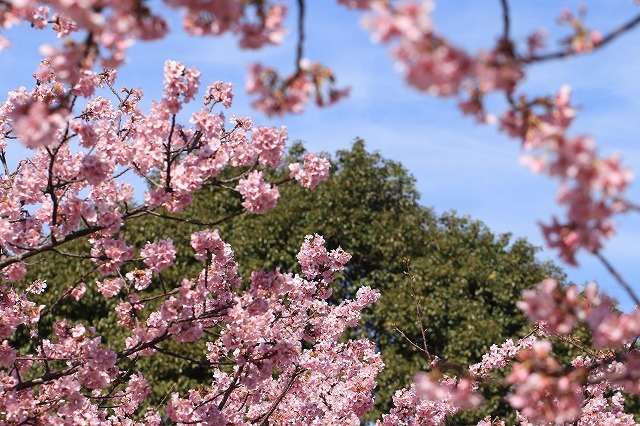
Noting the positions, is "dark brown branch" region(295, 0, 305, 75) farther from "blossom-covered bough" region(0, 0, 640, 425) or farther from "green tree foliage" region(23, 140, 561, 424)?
"green tree foliage" region(23, 140, 561, 424)

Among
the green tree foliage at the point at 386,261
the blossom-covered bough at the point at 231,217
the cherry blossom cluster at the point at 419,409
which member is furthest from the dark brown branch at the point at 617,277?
the green tree foliage at the point at 386,261

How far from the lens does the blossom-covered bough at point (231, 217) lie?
2.95 m

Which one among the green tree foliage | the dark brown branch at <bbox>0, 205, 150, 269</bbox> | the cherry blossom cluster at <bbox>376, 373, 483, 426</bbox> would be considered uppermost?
the green tree foliage

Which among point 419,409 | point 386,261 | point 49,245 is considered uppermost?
point 386,261

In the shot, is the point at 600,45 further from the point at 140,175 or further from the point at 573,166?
the point at 140,175

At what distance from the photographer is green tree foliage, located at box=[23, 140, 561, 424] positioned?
17.9 metres

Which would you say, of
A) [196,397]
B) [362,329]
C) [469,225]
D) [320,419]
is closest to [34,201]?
[196,397]

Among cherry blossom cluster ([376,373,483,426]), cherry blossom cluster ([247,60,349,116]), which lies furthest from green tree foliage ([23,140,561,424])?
cherry blossom cluster ([247,60,349,116])

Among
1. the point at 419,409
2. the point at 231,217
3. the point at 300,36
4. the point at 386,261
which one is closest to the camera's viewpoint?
the point at 300,36

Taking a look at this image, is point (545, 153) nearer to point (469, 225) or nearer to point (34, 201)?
point (34, 201)

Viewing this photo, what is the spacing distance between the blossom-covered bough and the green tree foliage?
25.7 feet

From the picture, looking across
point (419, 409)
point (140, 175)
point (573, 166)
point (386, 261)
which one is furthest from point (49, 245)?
point (386, 261)

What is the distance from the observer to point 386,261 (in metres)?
19.8

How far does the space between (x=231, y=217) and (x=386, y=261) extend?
47.1 feet
